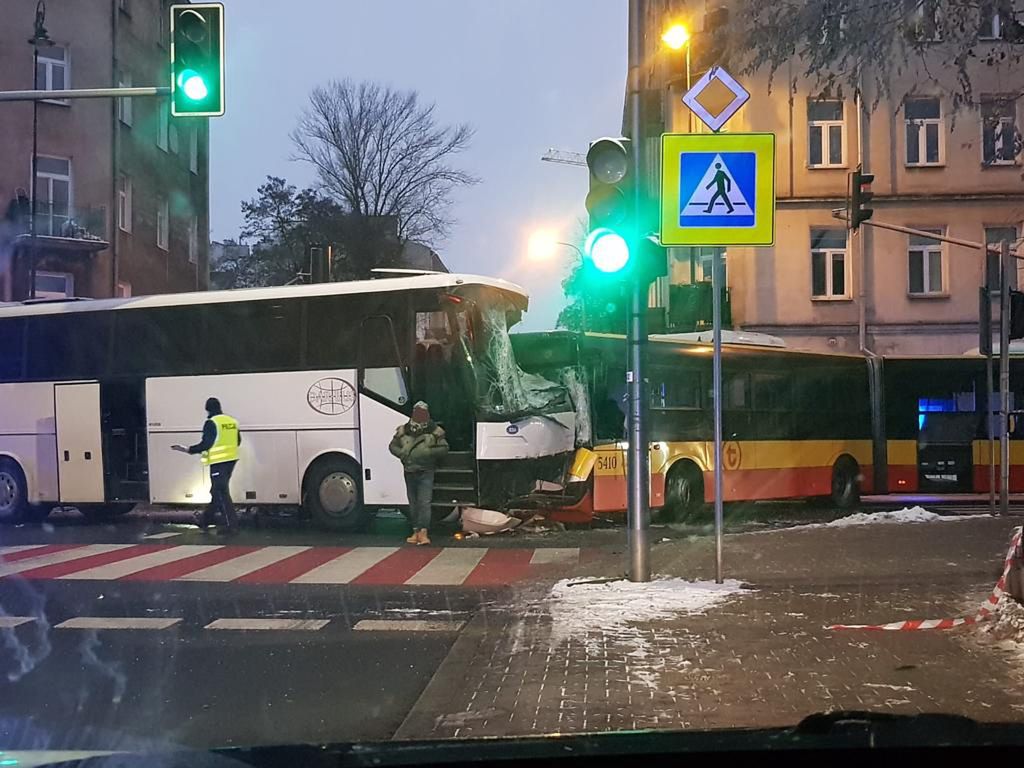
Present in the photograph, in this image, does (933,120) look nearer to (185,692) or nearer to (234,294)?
(234,294)

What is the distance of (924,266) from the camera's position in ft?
102

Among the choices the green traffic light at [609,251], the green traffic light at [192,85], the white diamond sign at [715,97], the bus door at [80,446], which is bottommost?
the bus door at [80,446]

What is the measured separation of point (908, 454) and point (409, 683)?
15.7m

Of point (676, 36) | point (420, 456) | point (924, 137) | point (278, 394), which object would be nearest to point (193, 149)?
point (924, 137)

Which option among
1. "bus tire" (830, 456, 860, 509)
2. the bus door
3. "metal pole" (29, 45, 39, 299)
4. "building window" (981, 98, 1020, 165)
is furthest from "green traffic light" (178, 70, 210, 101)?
"metal pole" (29, 45, 39, 299)

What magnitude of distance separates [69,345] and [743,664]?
13838 millimetres

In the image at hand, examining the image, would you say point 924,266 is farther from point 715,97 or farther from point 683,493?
point 715,97

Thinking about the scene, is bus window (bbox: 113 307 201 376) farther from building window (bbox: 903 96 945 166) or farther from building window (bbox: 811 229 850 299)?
building window (bbox: 903 96 945 166)

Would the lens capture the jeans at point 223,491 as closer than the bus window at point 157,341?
Yes

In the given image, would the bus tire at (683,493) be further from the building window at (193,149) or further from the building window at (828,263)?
the building window at (193,149)

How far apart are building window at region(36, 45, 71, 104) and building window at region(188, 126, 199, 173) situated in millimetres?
9847

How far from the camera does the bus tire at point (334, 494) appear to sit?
14.9 m

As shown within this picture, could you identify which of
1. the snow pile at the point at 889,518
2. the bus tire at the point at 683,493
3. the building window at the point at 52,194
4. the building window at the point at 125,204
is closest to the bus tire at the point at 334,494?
the bus tire at the point at 683,493

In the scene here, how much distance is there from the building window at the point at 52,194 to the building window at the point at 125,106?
3020 mm
